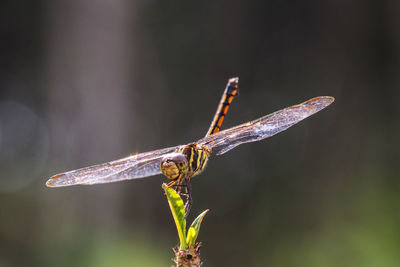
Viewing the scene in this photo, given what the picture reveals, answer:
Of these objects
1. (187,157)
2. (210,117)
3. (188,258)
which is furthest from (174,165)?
(210,117)

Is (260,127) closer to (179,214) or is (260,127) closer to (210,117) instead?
(179,214)

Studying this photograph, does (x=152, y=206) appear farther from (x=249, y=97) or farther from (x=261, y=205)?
(x=249, y=97)

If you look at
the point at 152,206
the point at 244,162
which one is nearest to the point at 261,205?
the point at 244,162

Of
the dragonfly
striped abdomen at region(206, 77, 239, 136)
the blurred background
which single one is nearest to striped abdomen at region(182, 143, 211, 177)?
the dragonfly

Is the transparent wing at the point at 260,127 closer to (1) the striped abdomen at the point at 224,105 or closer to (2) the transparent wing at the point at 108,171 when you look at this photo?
(2) the transparent wing at the point at 108,171

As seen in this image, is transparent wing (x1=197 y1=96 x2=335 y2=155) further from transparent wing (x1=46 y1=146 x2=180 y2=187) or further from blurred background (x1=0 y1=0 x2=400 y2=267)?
blurred background (x1=0 y1=0 x2=400 y2=267)

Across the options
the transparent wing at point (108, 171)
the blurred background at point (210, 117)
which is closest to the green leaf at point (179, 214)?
the transparent wing at point (108, 171)

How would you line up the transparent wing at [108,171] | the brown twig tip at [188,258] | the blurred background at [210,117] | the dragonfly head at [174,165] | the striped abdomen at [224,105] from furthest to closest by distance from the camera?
the blurred background at [210,117]
the striped abdomen at [224,105]
the transparent wing at [108,171]
the dragonfly head at [174,165]
the brown twig tip at [188,258]
